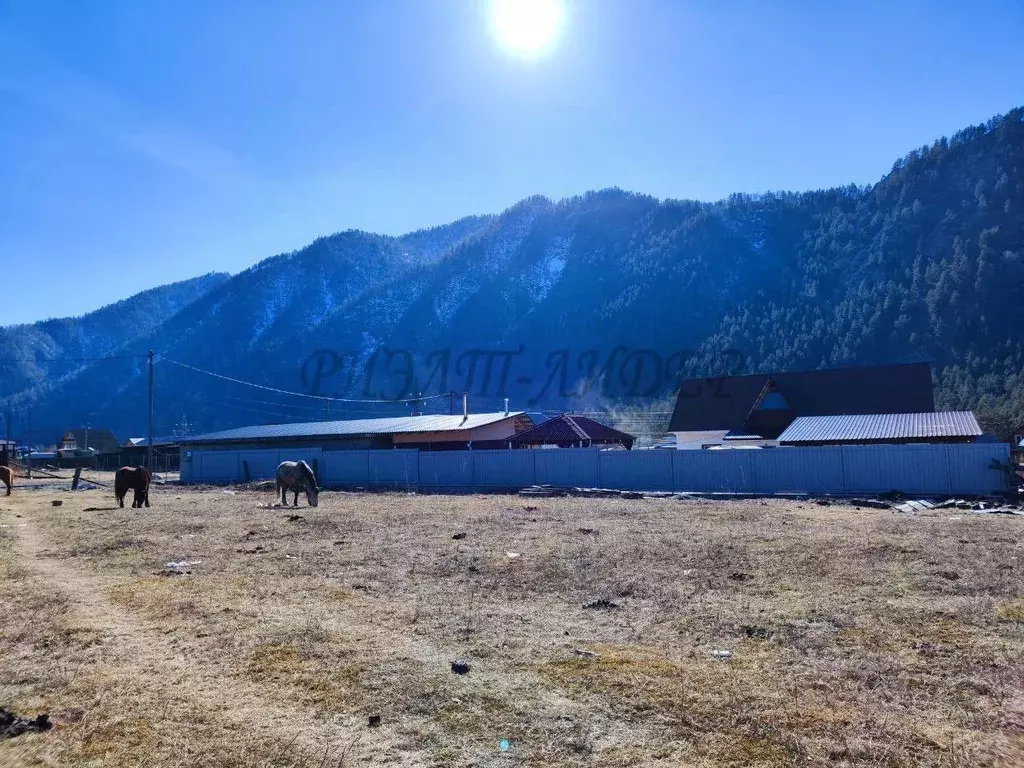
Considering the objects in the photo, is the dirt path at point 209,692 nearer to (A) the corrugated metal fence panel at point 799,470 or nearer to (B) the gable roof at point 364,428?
(A) the corrugated metal fence panel at point 799,470

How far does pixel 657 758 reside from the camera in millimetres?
4066

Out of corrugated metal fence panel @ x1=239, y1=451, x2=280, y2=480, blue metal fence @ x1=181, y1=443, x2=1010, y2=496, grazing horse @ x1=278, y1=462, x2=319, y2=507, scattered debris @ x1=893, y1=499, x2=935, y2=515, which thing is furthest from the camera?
corrugated metal fence panel @ x1=239, y1=451, x2=280, y2=480

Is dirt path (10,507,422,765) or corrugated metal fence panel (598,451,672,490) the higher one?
corrugated metal fence panel (598,451,672,490)

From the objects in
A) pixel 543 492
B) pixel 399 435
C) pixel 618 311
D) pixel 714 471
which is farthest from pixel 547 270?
pixel 714 471

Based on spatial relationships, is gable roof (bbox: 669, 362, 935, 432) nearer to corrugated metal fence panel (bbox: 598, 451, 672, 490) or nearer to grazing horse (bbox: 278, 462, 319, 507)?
corrugated metal fence panel (bbox: 598, 451, 672, 490)

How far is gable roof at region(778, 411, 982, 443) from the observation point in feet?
96.4

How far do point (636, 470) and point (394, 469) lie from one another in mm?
13519

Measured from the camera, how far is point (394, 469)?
3762 cm

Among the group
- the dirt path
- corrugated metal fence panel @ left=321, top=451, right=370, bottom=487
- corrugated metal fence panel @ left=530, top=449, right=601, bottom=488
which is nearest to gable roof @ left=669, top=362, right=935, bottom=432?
corrugated metal fence panel @ left=530, top=449, right=601, bottom=488

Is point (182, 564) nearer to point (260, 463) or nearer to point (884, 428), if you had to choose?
point (884, 428)

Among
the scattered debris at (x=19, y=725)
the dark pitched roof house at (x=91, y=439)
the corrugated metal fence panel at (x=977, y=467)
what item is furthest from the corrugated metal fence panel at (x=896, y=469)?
the dark pitched roof house at (x=91, y=439)

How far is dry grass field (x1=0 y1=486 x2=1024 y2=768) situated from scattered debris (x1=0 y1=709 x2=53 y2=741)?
105mm

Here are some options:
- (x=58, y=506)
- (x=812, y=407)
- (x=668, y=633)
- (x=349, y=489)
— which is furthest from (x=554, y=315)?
(x=668, y=633)

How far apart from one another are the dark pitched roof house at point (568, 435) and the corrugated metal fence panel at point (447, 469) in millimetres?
7347
